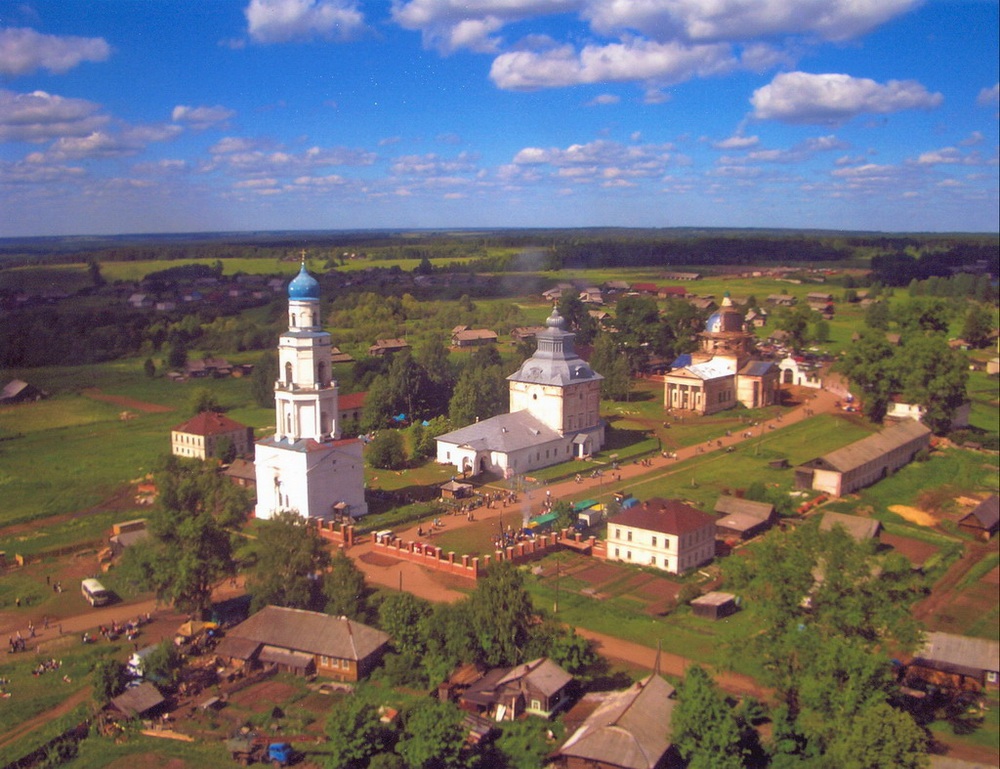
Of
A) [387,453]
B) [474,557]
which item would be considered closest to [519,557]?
[474,557]

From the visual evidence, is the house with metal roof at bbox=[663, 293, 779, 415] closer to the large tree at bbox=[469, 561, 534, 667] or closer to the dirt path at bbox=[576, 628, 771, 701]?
the dirt path at bbox=[576, 628, 771, 701]

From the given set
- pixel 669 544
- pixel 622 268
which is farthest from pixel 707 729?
pixel 622 268

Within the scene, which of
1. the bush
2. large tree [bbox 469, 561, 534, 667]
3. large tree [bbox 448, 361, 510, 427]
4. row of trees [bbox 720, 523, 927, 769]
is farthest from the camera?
large tree [bbox 448, 361, 510, 427]

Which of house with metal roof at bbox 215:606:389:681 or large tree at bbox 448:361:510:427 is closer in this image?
house with metal roof at bbox 215:606:389:681

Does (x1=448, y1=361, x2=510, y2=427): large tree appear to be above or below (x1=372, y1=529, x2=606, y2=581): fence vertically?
above

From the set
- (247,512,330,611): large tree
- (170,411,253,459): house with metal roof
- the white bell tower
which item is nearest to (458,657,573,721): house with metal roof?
(247,512,330,611): large tree

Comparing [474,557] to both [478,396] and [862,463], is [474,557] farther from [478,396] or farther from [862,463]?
[862,463]

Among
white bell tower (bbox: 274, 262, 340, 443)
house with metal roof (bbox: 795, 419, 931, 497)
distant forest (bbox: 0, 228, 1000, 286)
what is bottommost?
house with metal roof (bbox: 795, 419, 931, 497)

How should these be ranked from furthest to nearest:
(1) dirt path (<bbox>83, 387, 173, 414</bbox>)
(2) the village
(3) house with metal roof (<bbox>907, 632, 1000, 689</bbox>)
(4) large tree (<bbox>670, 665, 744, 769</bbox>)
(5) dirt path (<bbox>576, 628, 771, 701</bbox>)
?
(1) dirt path (<bbox>83, 387, 173, 414</bbox>) → (5) dirt path (<bbox>576, 628, 771, 701</bbox>) → (3) house with metal roof (<bbox>907, 632, 1000, 689</bbox>) → (2) the village → (4) large tree (<bbox>670, 665, 744, 769</bbox>)
